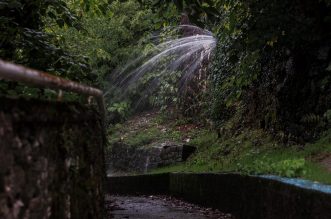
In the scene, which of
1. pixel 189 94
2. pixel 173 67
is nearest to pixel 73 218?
pixel 189 94

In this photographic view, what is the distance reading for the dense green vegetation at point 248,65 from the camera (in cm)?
582

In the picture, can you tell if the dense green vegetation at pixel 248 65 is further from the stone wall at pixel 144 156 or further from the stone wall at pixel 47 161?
the stone wall at pixel 144 156

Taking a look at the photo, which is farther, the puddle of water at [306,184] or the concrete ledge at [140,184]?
the concrete ledge at [140,184]

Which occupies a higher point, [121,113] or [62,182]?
[121,113]

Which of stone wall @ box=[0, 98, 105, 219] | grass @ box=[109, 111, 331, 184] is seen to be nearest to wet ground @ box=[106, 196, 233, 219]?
grass @ box=[109, 111, 331, 184]

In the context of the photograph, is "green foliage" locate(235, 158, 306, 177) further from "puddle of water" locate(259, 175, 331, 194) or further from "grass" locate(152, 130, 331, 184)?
"puddle of water" locate(259, 175, 331, 194)

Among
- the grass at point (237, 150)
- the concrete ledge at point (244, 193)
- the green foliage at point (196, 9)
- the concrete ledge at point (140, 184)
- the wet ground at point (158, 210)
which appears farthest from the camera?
the concrete ledge at point (140, 184)

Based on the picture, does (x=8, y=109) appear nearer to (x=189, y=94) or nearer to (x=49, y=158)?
(x=49, y=158)

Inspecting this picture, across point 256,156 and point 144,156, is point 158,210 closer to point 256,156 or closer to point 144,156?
point 256,156

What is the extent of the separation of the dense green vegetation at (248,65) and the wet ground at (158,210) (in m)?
0.97

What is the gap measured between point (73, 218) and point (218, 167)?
7037 millimetres

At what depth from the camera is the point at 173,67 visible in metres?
19.7

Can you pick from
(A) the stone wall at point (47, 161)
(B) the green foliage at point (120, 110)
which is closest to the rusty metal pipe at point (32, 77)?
(A) the stone wall at point (47, 161)

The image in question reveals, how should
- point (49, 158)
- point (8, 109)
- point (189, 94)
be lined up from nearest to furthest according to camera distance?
point (8, 109) → point (49, 158) → point (189, 94)
